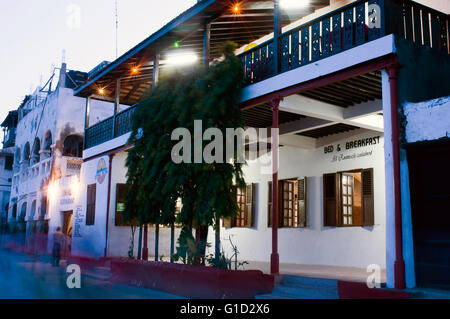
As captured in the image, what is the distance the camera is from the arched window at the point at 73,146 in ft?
88.6

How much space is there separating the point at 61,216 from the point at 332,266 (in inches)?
556

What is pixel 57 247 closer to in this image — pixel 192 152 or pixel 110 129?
pixel 110 129

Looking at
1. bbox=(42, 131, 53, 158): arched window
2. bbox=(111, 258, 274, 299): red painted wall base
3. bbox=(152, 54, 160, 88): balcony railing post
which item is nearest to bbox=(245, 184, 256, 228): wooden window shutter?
bbox=(152, 54, 160, 88): balcony railing post

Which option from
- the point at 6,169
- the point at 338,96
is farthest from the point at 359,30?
the point at 6,169

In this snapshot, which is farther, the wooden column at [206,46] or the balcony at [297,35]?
the wooden column at [206,46]

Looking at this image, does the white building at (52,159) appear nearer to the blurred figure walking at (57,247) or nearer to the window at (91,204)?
the window at (91,204)

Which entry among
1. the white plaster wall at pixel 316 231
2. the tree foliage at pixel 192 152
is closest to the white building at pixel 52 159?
the white plaster wall at pixel 316 231

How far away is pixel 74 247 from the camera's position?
19.4m

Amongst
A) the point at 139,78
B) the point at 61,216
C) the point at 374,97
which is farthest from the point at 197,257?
the point at 61,216

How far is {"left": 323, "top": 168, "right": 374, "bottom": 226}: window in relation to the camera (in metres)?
12.9

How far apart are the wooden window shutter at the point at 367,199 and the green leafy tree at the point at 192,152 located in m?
3.46

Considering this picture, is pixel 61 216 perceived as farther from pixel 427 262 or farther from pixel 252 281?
pixel 427 262

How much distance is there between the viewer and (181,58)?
52.0 ft

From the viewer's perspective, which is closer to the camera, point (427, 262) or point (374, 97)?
point (427, 262)
